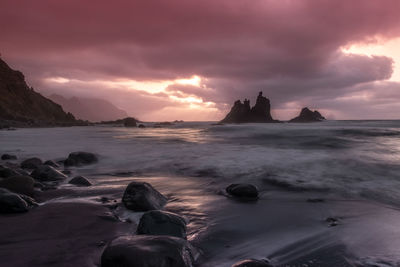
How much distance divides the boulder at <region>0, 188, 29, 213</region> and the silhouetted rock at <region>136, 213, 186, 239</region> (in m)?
2.41

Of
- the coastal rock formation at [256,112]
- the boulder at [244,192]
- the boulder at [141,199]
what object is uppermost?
the coastal rock formation at [256,112]

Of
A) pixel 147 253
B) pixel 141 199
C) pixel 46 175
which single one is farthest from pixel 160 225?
pixel 46 175

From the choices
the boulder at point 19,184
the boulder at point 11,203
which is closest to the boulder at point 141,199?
the boulder at point 11,203

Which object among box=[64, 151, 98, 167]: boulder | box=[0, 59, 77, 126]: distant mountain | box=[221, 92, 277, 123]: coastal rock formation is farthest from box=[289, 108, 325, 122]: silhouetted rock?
box=[64, 151, 98, 167]: boulder

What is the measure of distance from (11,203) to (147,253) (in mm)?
3276

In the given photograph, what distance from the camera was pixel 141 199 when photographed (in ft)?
15.9

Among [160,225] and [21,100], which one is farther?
[21,100]

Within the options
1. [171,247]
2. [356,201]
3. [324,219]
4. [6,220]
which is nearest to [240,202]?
[324,219]

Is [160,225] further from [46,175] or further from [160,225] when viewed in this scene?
[46,175]

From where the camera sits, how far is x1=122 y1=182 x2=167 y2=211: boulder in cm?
481

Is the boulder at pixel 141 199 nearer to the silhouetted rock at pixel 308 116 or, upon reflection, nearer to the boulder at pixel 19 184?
the boulder at pixel 19 184

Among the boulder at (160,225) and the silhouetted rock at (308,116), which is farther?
the silhouetted rock at (308,116)

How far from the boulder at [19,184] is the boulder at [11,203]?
0.83 meters

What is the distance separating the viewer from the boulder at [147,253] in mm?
2594
